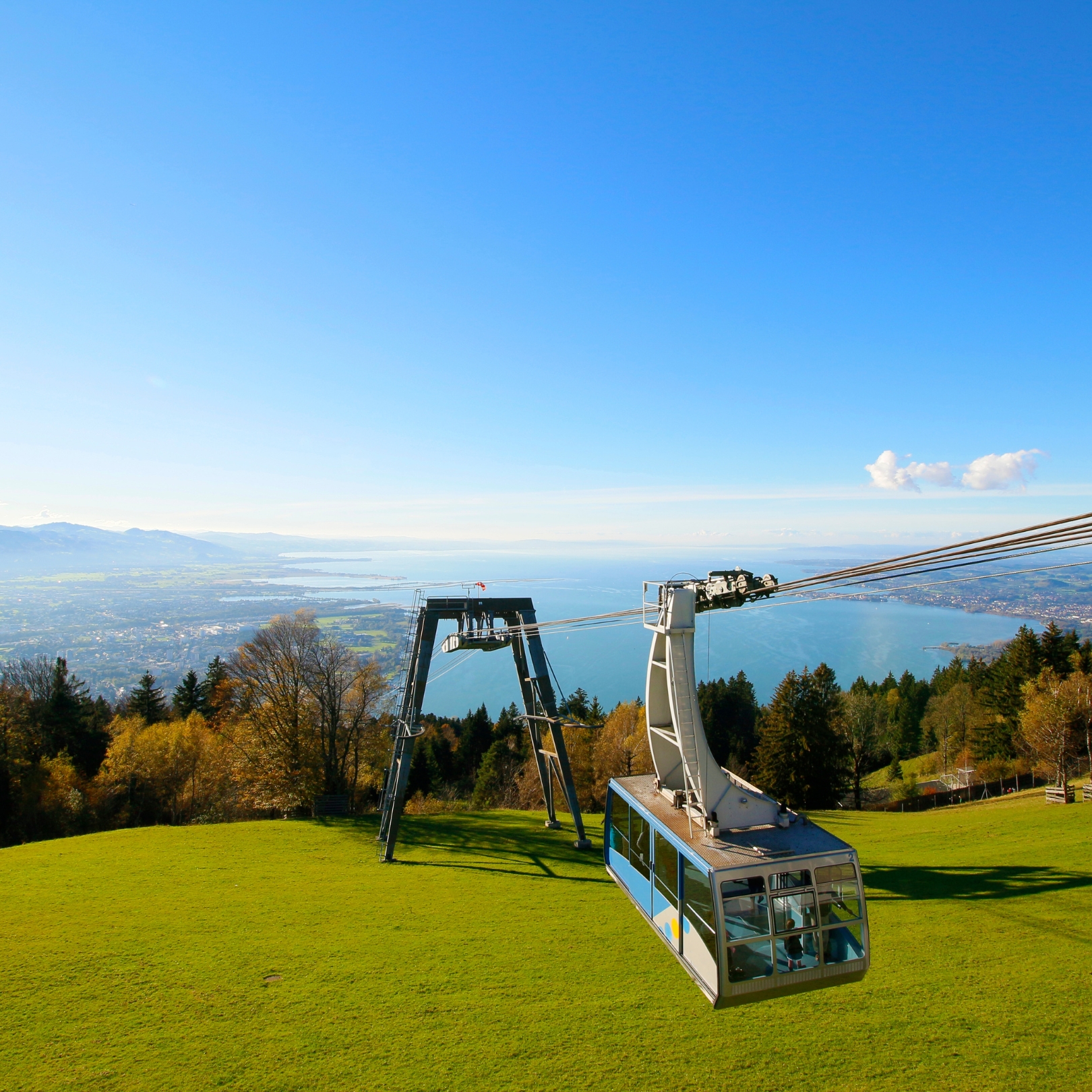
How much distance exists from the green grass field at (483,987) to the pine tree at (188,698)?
28.5 meters

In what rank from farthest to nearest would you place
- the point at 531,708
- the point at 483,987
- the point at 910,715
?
the point at 910,715
the point at 531,708
the point at 483,987

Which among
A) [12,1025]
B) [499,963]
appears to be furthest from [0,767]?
[499,963]

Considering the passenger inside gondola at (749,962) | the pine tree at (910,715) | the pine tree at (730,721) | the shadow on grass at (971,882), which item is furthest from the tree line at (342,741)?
the passenger inside gondola at (749,962)

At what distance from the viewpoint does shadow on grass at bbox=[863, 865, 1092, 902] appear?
43.1 feet

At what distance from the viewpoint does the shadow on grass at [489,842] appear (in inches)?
651

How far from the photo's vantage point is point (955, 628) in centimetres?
14050

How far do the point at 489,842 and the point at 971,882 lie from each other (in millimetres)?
13064

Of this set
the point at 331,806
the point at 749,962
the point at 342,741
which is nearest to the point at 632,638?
the point at 342,741

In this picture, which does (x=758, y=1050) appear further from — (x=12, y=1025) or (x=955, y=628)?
(x=955, y=628)

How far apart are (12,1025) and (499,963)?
7.13 m

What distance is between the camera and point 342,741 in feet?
90.2

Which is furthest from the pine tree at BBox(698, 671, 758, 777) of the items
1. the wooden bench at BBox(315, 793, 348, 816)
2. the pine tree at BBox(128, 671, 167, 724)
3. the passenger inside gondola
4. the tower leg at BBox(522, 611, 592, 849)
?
the passenger inside gondola

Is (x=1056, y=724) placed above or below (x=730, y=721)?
above

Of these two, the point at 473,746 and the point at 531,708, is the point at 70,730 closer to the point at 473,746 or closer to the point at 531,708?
the point at 473,746
